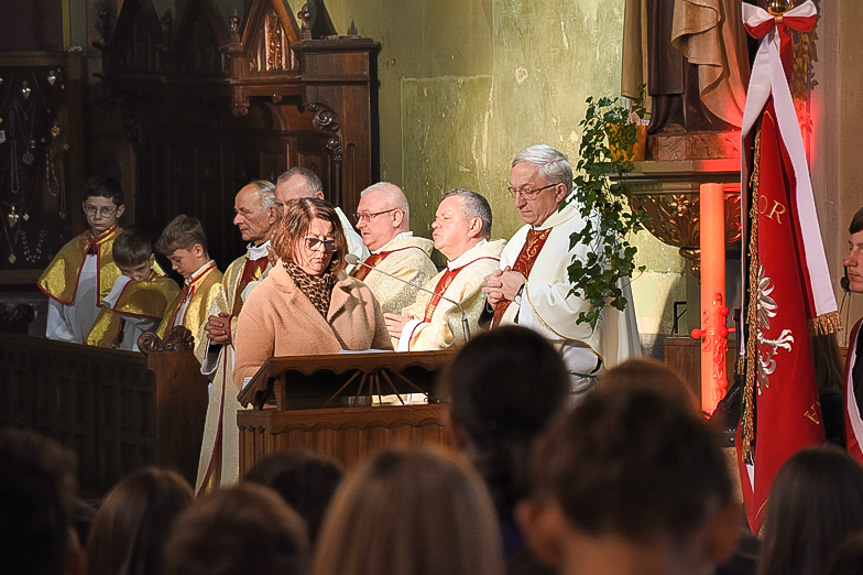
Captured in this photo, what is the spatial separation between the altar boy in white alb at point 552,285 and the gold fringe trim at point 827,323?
1.31 metres

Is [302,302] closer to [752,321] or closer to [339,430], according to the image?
[339,430]

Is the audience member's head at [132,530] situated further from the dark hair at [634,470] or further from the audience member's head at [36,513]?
the dark hair at [634,470]

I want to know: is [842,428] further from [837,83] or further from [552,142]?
[552,142]

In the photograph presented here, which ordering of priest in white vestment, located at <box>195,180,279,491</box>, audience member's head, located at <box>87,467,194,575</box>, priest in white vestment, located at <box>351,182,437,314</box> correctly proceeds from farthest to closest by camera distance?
priest in white vestment, located at <box>351,182,437,314</box>, priest in white vestment, located at <box>195,180,279,491</box>, audience member's head, located at <box>87,467,194,575</box>

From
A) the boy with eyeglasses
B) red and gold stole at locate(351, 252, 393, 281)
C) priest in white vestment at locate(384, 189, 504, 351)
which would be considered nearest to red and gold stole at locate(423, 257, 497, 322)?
priest in white vestment at locate(384, 189, 504, 351)

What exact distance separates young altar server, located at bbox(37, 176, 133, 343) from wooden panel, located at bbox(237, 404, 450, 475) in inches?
173

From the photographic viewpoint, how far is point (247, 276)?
7.73m

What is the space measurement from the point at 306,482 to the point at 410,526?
2.93 feet

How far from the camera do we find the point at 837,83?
605 cm

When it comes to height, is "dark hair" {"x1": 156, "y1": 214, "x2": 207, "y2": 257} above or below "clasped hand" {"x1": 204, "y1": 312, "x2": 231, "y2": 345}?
above

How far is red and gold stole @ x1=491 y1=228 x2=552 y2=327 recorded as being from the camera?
6.86 m

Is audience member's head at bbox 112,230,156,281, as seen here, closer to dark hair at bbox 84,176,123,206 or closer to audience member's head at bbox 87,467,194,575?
dark hair at bbox 84,176,123,206

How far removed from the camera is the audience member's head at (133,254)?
871 cm

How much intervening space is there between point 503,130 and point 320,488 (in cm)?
727
